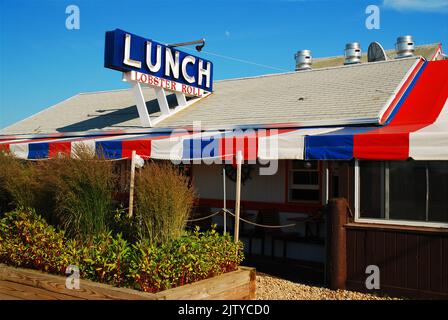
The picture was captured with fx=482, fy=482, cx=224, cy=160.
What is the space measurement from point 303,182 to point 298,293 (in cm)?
317

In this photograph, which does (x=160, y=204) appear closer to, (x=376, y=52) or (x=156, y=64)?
(x=156, y=64)

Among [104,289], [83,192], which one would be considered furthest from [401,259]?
[83,192]

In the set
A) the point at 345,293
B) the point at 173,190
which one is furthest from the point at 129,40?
the point at 345,293

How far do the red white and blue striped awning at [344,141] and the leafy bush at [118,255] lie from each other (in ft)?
3.84

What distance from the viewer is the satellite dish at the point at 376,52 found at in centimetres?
1452

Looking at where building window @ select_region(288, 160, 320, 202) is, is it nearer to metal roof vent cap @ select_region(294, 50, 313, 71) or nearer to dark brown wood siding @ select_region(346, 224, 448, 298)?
dark brown wood siding @ select_region(346, 224, 448, 298)

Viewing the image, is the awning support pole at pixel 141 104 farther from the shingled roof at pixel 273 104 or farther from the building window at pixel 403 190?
the building window at pixel 403 190

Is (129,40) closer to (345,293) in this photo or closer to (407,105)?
(407,105)

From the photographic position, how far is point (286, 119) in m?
9.48

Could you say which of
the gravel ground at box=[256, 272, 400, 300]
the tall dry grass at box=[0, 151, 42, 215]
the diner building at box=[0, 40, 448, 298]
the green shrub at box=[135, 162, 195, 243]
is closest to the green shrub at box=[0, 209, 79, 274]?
the tall dry grass at box=[0, 151, 42, 215]

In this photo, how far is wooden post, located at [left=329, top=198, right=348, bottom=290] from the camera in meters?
Result: 6.78

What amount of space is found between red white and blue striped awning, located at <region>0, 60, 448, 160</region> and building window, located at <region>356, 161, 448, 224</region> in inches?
20.9

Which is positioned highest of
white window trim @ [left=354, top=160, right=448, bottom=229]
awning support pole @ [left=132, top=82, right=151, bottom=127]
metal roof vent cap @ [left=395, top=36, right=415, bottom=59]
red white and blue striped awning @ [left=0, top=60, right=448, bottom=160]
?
metal roof vent cap @ [left=395, top=36, right=415, bottom=59]
